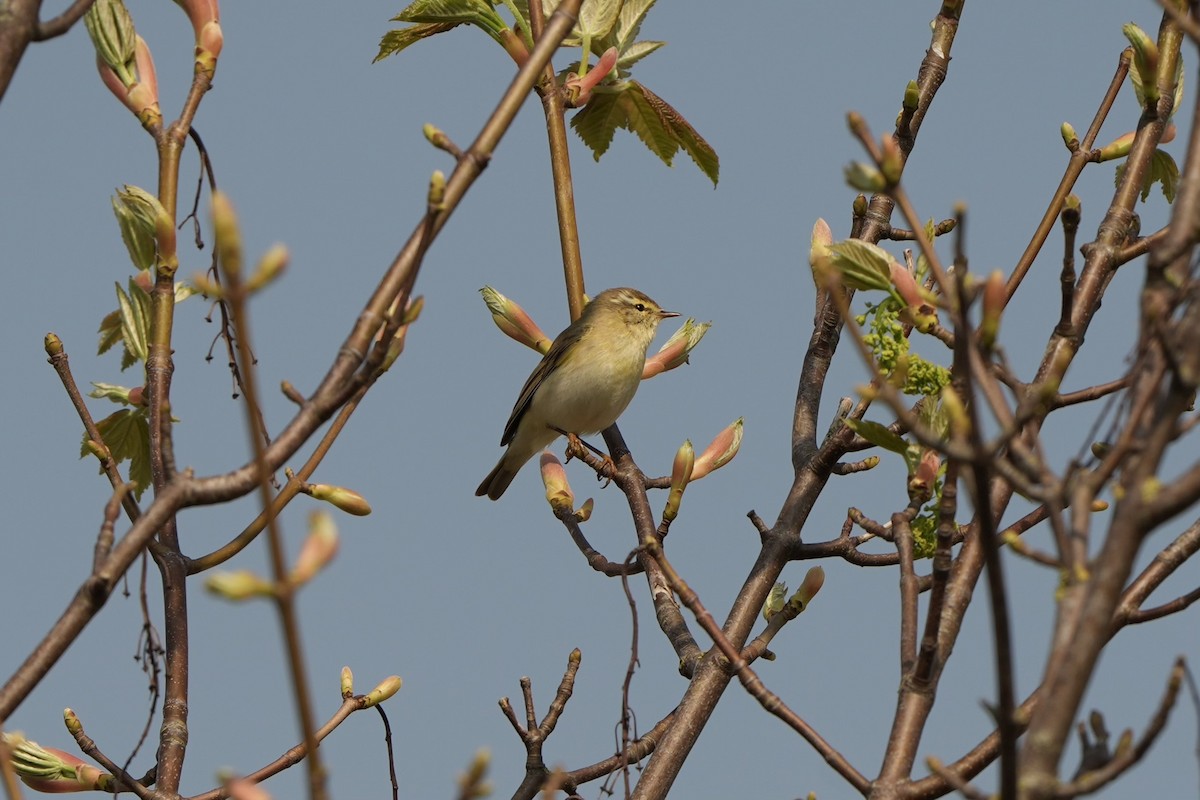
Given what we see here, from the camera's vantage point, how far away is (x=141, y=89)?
12.8 feet

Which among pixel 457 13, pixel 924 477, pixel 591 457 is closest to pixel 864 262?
pixel 924 477

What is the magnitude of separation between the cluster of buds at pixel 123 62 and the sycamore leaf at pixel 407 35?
193cm

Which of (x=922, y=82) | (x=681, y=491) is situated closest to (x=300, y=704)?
(x=681, y=491)

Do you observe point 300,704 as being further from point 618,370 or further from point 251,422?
point 618,370

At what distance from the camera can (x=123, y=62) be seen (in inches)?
154

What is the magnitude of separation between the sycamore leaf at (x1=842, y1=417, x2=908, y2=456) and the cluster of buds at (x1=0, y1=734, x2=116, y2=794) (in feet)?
7.43

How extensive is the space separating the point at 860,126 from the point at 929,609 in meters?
0.92

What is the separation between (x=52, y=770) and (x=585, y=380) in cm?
589

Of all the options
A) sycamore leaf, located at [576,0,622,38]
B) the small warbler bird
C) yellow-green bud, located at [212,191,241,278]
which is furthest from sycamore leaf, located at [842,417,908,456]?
the small warbler bird

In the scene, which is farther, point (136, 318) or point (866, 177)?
point (136, 318)

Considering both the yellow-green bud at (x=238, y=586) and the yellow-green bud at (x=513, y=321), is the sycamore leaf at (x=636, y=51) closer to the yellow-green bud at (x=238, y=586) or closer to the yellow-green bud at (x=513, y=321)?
the yellow-green bud at (x=513, y=321)

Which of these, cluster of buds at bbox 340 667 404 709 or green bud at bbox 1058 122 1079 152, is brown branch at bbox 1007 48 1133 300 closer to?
green bud at bbox 1058 122 1079 152

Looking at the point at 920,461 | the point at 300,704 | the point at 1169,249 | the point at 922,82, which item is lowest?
the point at 300,704

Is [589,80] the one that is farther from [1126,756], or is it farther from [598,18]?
[1126,756]
